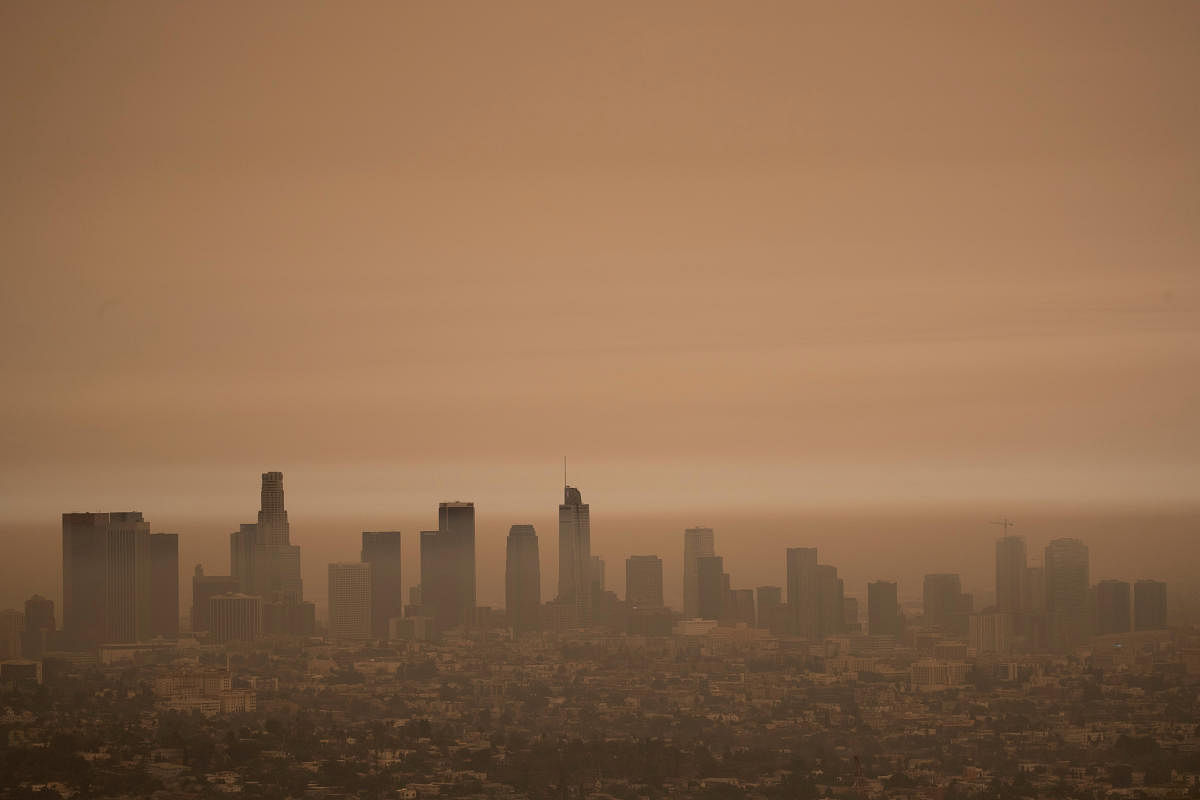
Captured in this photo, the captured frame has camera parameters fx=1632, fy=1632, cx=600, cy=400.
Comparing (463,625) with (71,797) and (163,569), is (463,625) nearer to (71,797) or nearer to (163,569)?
(163,569)

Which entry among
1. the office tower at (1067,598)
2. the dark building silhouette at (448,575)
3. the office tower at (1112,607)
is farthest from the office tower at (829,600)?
the dark building silhouette at (448,575)

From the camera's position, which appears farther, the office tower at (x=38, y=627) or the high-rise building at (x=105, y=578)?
the office tower at (x=38, y=627)

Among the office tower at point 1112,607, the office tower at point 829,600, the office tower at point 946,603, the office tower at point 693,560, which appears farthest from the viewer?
the office tower at point 829,600

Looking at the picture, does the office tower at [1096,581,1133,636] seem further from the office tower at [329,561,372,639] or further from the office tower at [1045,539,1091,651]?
the office tower at [329,561,372,639]

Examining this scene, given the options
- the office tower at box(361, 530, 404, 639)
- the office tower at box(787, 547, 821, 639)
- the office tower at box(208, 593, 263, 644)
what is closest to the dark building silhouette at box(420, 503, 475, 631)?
the office tower at box(361, 530, 404, 639)

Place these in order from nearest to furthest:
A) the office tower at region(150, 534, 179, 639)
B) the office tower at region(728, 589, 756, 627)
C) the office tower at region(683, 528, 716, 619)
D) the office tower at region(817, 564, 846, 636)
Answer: the office tower at region(150, 534, 179, 639) → the office tower at region(683, 528, 716, 619) → the office tower at region(817, 564, 846, 636) → the office tower at region(728, 589, 756, 627)

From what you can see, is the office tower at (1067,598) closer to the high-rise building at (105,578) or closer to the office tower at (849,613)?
the office tower at (849,613)

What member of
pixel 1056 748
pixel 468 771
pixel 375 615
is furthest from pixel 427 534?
pixel 1056 748
